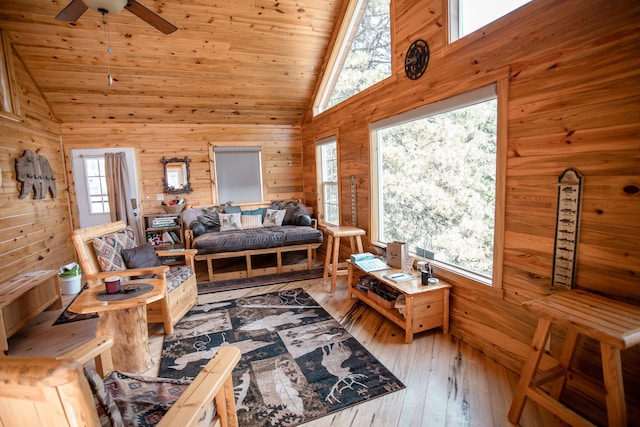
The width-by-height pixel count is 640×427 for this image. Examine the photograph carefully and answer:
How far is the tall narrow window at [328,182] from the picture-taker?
502 cm

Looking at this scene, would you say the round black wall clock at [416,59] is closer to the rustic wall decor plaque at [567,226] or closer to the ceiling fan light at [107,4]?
the rustic wall decor plaque at [567,226]

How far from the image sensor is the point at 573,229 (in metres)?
1.74

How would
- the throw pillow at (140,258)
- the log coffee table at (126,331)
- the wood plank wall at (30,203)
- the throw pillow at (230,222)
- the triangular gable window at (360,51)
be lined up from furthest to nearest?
the throw pillow at (230,222) < the triangular gable window at (360,51) < the wood plank wall at (30,203) < the throw pillow at (140,258) < the log coffee table at (126,331)

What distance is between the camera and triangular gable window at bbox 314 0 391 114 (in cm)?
357

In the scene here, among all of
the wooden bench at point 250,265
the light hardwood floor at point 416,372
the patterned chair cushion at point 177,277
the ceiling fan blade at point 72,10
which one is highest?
the ceiling fan blade at point 72,10

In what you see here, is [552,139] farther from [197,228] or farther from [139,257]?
[197,228]

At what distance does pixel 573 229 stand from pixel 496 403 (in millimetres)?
1071

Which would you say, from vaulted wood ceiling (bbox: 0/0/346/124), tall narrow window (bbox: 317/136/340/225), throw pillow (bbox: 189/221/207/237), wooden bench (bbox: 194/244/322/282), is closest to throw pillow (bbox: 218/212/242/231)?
throw pillow (bbox: 189/221/207/237)

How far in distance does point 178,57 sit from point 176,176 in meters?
2.00

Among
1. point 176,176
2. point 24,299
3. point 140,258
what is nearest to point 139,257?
point 140,258

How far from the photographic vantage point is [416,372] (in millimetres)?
2146

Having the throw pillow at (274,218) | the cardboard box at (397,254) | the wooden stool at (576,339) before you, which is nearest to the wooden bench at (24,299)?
the throw pillow at (274,218)

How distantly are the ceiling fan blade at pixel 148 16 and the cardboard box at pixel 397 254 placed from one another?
2657 millimetres

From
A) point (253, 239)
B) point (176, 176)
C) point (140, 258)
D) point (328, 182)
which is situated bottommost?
point (253, 239)
